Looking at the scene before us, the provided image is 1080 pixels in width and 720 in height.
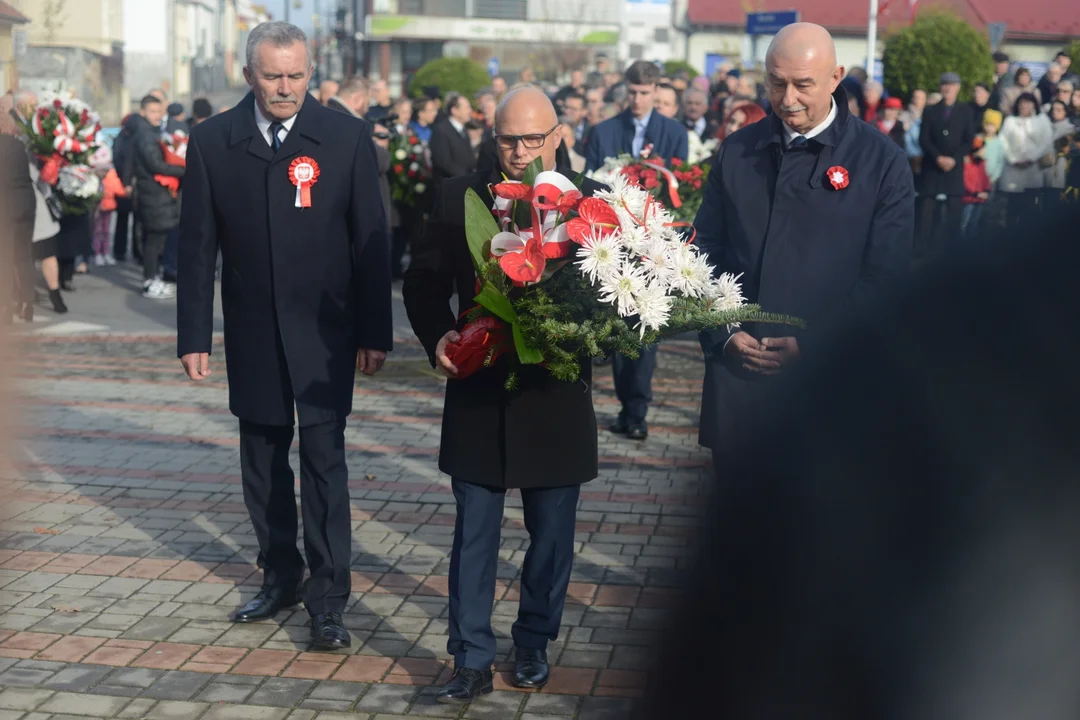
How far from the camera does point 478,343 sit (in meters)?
4.25

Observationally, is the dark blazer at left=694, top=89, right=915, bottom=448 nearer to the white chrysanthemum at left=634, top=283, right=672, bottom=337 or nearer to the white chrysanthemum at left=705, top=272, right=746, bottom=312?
the white chrysanthemum at left=705, top=272, right=746, bottom=312

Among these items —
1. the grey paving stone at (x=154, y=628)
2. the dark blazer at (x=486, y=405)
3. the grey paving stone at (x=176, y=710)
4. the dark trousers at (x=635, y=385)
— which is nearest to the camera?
the grey paving stone at (x=176, y=710)

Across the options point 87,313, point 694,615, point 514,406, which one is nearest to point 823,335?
point 694,615

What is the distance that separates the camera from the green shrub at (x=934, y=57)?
64.0ft

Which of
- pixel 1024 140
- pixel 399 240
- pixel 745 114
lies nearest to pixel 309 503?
pixel 745 114

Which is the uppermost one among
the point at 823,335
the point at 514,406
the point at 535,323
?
the point at 823,335

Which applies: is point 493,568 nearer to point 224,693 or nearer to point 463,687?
point 463,687

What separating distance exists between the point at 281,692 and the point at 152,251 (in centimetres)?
1111

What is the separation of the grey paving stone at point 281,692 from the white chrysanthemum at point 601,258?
1.73m

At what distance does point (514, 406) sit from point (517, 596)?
1.33 metres

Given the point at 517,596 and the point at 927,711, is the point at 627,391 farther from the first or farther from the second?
the point at 927,711

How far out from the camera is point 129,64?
62.2 m

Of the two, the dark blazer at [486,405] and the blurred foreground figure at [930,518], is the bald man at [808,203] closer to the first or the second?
the dark blazer at [486,405]

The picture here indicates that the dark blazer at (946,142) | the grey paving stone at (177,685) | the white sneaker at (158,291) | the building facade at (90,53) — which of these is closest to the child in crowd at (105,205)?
the white sneaker at (158,291)
